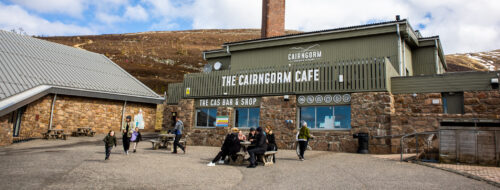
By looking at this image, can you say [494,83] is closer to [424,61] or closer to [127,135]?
[424,61]

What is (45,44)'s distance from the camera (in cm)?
2814

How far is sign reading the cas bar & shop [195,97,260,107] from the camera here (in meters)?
Result: 18.9

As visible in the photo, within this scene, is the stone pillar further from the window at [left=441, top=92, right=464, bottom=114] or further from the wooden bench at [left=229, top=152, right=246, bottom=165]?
the window at [left=441, top=92, right=464, bottom=114]

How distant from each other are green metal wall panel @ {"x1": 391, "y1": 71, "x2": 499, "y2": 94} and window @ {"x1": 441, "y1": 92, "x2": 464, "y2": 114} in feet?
0.88

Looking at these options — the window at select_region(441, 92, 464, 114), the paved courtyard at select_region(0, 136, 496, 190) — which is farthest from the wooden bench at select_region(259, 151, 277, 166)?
the window at select_region(441, 92, 464, 114)

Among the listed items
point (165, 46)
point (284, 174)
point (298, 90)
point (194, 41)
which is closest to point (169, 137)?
point (298, 90)

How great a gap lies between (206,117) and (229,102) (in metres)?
1.92

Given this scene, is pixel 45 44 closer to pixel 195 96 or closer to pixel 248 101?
pixel 195 96

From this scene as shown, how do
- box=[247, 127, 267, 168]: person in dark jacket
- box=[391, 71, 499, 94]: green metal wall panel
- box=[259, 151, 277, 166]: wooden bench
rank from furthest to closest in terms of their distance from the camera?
1. box=[391, 71, 499, 94]: green metal wall panel
2. box=[259, 151, 277, 166]: wooden bench
3. box=[247, 127, 267, 168]: person in dark jacket

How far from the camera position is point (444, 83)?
48.9 feet

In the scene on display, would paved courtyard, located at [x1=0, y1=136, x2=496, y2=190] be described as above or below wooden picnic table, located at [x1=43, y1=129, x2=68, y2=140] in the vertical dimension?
below

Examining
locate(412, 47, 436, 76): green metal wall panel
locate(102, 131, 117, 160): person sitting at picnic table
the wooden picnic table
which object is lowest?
the wooden picnic table

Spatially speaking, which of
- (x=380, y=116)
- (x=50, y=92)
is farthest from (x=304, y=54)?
(x=50, y=92)

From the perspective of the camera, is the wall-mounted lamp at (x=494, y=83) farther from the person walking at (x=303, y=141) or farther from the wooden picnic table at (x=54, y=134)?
the wooden picnic table at (x=54, y=134)
